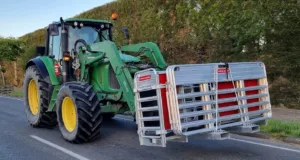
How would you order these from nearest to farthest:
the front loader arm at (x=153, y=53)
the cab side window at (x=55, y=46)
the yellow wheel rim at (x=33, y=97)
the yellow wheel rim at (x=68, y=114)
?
the yellow wheel rim at (x=68, y=114) → the front loader arm at (x=153, y=53) → the cab side window at (x=55, y=46) → the yellow wheel rim at (x=33, y=97)

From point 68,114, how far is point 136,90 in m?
2.40

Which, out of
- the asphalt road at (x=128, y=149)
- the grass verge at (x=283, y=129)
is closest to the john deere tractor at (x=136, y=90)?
the asphalt road at (x=128, y=149)

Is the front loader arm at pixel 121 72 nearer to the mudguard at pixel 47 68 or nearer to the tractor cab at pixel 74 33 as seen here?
the tractor cab at pixel 74 33

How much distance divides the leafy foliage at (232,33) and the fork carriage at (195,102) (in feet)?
16.2

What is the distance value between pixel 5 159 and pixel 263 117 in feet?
14.6

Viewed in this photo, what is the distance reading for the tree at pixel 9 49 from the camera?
27.4 m

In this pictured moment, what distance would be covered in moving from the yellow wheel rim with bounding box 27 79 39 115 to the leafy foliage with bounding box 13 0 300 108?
20.6 feet

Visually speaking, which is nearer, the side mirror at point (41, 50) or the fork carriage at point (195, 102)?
the fork carriage at point (195, 102)

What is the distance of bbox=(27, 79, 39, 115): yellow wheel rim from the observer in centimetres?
941

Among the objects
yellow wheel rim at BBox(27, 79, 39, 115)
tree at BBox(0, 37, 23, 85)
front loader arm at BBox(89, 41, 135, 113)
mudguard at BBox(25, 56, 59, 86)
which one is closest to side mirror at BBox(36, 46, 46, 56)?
mudguard at BBox(25, 56, 59, 86)

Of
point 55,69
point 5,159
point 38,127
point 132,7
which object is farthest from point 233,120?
point 132,7

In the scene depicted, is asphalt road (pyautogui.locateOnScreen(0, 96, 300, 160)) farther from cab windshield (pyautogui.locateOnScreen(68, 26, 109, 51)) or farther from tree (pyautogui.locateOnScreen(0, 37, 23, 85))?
tree (pyautogui.locateOnScreen(0, 37, 23, 85))

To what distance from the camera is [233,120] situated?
570 cm

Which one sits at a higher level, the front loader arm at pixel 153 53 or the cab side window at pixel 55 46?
the cab side window at pixel 55 46
